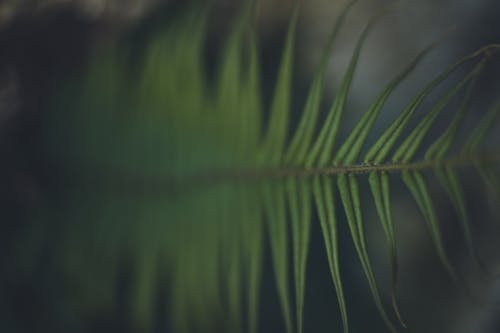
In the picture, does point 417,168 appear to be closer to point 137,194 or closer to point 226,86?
point 226,86

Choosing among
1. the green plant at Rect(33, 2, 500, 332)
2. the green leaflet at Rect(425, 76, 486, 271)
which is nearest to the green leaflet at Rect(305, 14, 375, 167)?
the green plant at Rect(33, 2, 500, 332)

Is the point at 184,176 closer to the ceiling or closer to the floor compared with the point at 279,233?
closer to the ceiling

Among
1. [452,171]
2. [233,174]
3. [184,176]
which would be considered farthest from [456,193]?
[184,176]

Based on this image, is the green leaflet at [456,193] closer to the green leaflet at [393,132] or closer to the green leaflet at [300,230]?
the green leaflet at [393,132]

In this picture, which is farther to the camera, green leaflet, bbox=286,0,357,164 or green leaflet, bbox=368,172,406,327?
green leaflet, bbox=286,0,357,164

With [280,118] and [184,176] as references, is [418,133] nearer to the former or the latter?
[280,118]

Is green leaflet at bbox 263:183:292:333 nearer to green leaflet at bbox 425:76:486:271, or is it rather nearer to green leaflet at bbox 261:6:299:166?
green leaflet at bbox 261:6:299:166
